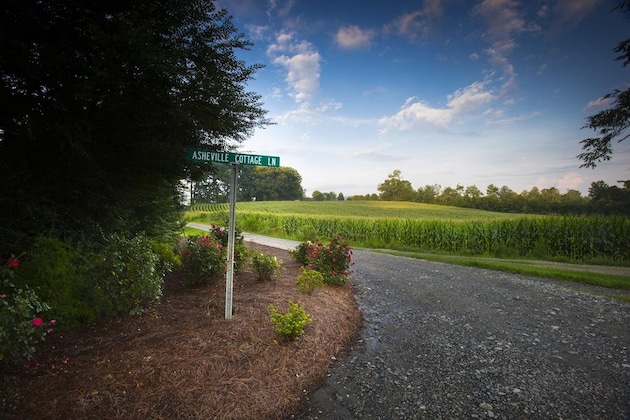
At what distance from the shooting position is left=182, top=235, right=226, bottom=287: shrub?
5.77 m

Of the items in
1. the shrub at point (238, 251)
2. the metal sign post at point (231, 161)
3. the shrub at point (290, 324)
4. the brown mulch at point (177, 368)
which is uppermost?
the metal sign post at point (231, 161)

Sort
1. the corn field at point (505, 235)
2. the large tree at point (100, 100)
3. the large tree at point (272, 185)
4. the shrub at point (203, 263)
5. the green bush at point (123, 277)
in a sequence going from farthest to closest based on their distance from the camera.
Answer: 1. the large tree at point (272, 185)
2. the corn field at point (505, 235)
3. the shrub at point (203, 263)
4. the green bush at point (123, 277)
5. the large tree at point (100, 100)

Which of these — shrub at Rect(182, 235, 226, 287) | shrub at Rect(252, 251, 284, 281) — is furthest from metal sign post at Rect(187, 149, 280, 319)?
shrub at Rect(252, 251, 284, 281)

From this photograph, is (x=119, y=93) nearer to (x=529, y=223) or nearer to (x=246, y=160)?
(x=246, y=160)

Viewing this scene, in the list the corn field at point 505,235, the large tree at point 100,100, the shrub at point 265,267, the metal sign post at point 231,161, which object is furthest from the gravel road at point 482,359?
the corn field at point 505,235

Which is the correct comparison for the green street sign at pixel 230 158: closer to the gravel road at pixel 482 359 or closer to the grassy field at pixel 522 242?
the gravel road at pixel 482 359

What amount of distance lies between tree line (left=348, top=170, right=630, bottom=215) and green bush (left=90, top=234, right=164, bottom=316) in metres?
32.2

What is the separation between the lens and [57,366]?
2.94 meters

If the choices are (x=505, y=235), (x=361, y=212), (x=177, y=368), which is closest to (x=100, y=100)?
(x=177, y=368)

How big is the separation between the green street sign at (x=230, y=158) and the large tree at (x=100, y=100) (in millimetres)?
247

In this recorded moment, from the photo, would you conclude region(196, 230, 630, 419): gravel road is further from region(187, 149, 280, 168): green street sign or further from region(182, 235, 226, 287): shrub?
region(182, 235, 226, 287): shrub

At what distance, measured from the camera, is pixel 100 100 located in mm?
3510

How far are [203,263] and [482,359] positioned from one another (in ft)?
15.7

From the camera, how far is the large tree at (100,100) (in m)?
3.02
